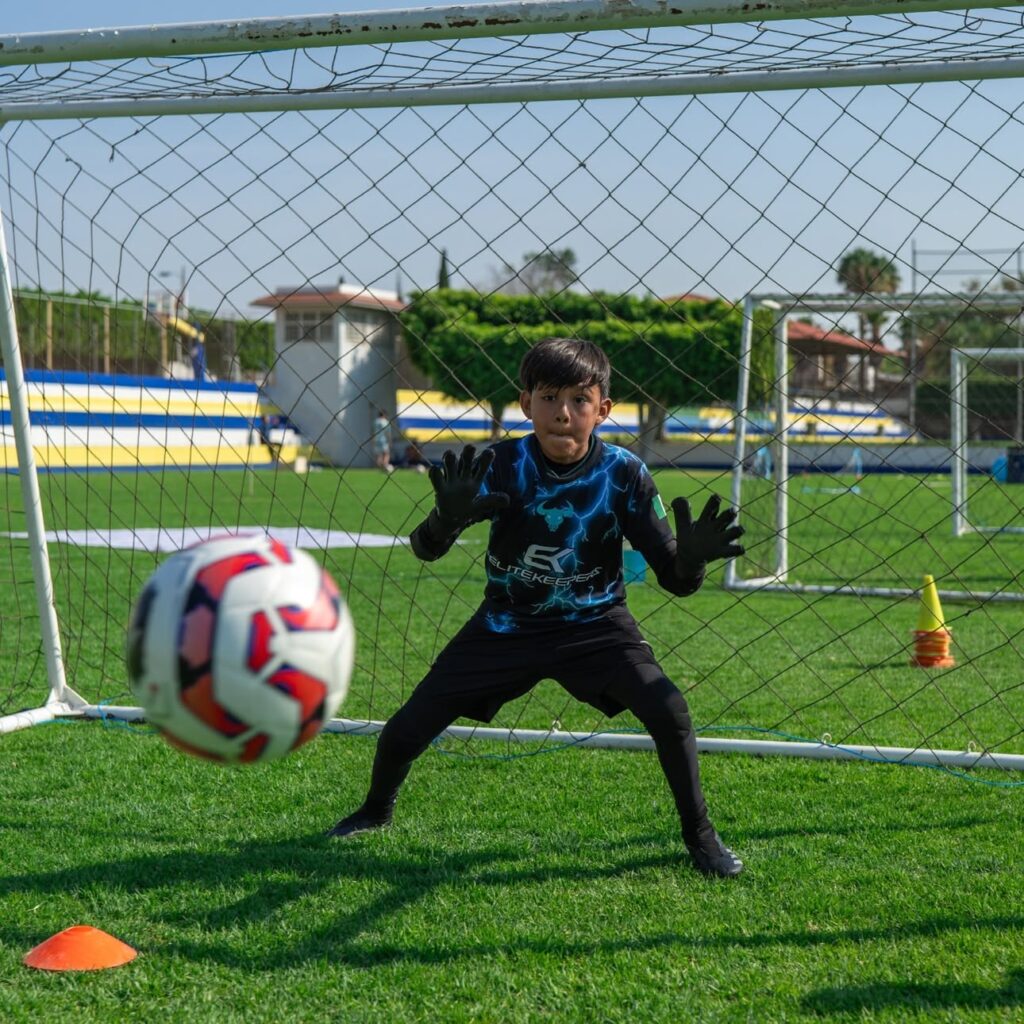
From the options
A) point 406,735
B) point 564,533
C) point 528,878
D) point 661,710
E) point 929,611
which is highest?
point 564,533

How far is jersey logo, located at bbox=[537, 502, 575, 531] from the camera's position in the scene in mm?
3494

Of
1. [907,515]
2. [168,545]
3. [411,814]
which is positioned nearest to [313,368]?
[907,515]

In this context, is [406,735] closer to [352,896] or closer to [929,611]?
[352,896]

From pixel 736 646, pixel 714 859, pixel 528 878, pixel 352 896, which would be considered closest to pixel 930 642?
pixel 736 646

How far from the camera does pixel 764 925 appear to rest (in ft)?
9.88

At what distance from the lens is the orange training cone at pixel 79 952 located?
9.03 feet

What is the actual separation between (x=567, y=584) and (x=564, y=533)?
0.49 ft

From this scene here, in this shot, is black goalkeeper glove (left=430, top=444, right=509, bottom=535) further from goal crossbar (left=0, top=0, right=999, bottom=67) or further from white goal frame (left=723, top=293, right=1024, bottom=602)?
white goal frame (left=723, top=293, right=1024, bottom=602)

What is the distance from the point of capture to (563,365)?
3.37 meters

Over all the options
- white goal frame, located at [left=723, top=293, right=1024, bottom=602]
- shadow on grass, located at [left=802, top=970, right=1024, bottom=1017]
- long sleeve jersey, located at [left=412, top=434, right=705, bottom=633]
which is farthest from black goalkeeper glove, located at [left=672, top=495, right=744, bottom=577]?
white goal frame, located at [left=723, top=293, right=1024, bottom=602]

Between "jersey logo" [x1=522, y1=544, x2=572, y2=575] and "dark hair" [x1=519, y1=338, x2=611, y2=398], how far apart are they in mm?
456

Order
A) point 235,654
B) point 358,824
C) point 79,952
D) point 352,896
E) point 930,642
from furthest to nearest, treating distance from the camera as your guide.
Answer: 1. point 930,642
2. point 358,824
3. point 352,896
4. point 79,952
5. point 235,654

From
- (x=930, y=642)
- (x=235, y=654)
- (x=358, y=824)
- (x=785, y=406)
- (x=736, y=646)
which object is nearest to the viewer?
(x=235, y=654)

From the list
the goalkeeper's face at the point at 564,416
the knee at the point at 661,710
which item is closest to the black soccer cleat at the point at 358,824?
the knee at the point at 661,710
